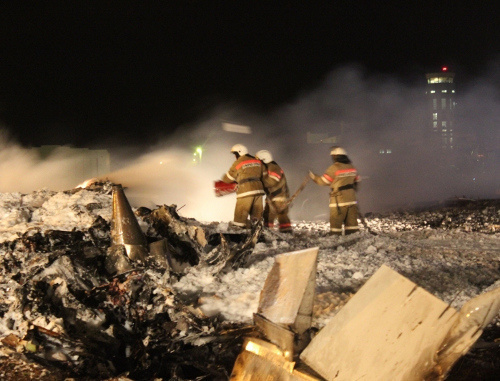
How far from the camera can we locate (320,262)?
4.81 m

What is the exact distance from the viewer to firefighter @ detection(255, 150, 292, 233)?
806cm

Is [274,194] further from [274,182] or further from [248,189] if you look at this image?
[248,189]

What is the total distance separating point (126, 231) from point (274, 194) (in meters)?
4.35

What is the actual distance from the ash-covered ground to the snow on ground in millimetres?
15

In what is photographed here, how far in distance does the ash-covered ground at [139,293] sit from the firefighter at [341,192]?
5.96ft

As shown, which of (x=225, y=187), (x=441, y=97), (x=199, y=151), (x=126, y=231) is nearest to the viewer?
(x=126, y=231)

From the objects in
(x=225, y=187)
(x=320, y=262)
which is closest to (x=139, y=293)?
(x=320, y=262)

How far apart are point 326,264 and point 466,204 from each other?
1009cm

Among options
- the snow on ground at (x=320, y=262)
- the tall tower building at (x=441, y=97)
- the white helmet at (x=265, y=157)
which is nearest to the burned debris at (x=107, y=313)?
the snow on ground at (x=320, y=262)

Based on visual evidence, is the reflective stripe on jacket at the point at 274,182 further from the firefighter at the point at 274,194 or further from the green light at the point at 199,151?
the green light at the point at 199,151

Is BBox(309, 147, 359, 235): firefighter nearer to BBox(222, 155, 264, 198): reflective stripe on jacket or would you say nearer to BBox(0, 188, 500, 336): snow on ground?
BBox(0, 188, 500, 336): snow on ground

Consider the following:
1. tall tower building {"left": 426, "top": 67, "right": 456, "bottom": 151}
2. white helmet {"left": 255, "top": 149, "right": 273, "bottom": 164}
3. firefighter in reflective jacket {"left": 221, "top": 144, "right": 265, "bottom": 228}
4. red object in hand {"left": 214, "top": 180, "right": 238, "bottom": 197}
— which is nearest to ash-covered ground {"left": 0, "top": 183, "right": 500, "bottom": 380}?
firefighter in reflective jacket {"left": 221, "top": 144, "right": 265, "bottom": 228}

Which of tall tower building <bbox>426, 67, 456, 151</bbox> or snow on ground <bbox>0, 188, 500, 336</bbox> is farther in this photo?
tall tower building <bbox>426, 67, 456, 151</bbox>

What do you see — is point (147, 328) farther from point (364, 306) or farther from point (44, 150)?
point (44, 150)
